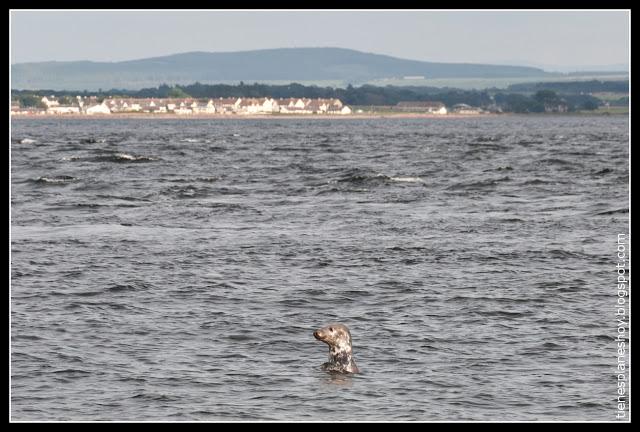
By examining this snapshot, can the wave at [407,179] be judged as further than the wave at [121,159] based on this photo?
No

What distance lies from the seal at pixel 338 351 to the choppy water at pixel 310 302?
25 centimetres

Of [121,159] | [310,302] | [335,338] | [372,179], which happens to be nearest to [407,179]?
[372,179]

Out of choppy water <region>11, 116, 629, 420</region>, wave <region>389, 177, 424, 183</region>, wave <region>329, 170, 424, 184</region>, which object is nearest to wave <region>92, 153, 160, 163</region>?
wave <region>329, 170, 424, 184</region>

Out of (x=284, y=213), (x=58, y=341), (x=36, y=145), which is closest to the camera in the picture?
(x=58, y=341)

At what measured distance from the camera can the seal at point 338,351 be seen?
19031 mm

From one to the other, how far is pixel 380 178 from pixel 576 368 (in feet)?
127

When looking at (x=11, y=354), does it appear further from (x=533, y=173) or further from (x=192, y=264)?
(x=533, y=173)

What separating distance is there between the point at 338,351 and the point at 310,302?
19.6 ft

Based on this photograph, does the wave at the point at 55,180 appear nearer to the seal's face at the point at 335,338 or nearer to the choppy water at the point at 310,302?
the choppy water at the point at 310,302

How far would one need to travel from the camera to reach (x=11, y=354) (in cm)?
2012

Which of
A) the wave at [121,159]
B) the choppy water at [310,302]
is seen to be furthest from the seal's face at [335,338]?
the wave at [121,159]

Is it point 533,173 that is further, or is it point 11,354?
point 533,173

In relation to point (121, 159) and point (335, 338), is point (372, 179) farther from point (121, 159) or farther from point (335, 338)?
point (335, 338)
